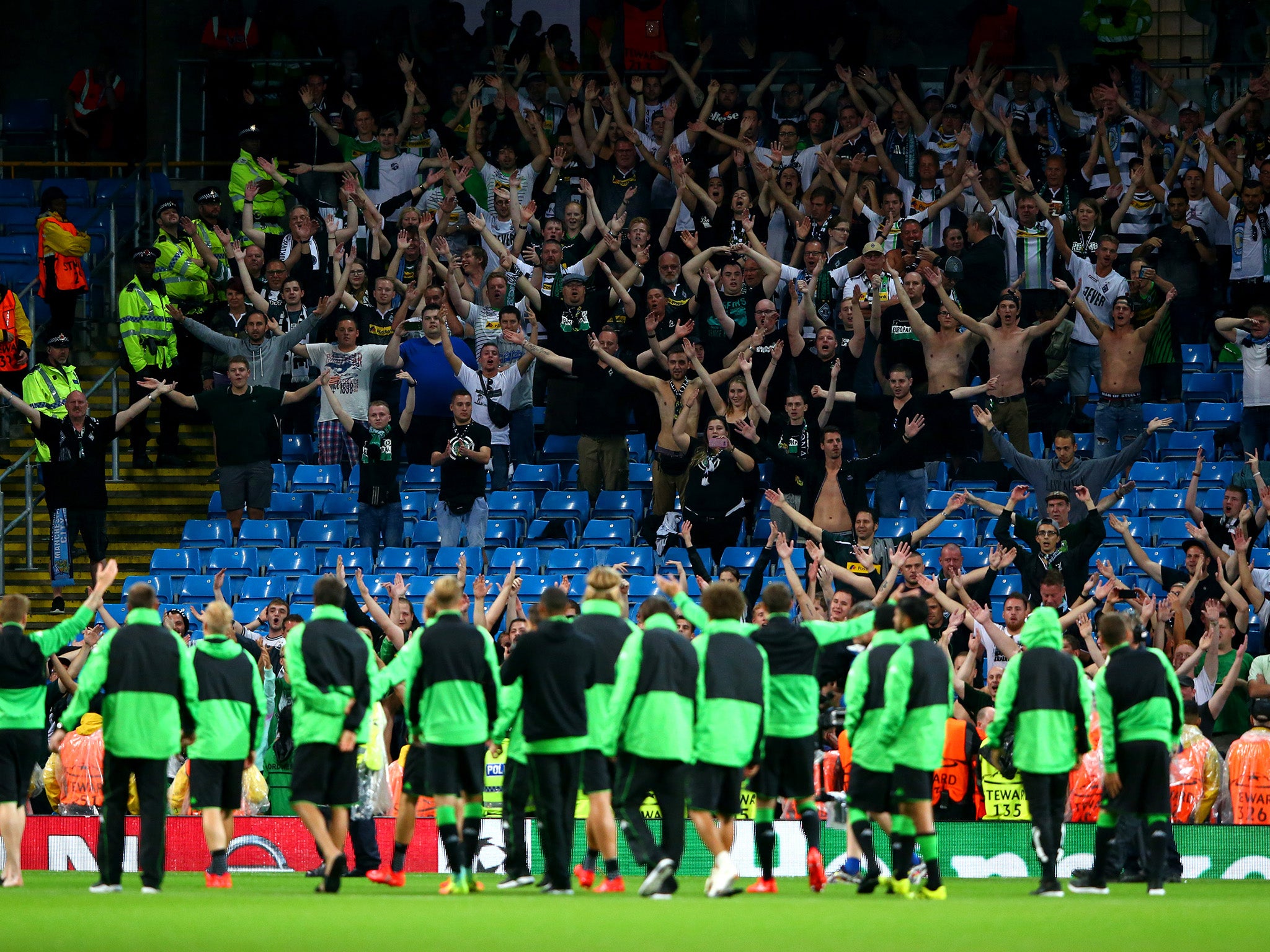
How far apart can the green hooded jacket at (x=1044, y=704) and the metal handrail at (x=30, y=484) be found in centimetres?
1168

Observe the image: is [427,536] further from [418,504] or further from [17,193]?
[17,193]

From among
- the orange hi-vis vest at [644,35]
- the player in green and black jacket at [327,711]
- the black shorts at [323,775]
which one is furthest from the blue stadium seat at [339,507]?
the black shorts at [323,775]

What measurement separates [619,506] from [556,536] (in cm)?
76

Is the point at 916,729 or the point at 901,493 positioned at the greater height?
the point at 901,493

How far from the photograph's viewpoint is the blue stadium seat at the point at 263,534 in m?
20.4

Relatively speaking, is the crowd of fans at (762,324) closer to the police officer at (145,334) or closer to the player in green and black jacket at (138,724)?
the police officer at (145,334)

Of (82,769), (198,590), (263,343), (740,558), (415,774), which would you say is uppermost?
(263,343)

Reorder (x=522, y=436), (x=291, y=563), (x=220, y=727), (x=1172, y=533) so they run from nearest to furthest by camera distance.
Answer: (x=220, y=727), (x=1172, y=533), (x=291, y=563), (x=522, y=436)

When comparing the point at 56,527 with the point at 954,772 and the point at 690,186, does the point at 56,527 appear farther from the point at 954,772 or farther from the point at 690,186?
the point at 954,772

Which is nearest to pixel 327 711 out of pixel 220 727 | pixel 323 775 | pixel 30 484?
pixel 323 775

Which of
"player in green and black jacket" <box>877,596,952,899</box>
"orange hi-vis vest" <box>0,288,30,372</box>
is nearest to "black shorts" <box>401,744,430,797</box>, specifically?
"player in green and black jacket" <box>877,596,952,899</box>

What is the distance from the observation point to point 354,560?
65.4 ft

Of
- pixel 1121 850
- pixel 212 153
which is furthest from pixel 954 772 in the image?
pixel 212 153

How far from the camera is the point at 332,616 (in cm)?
1233
